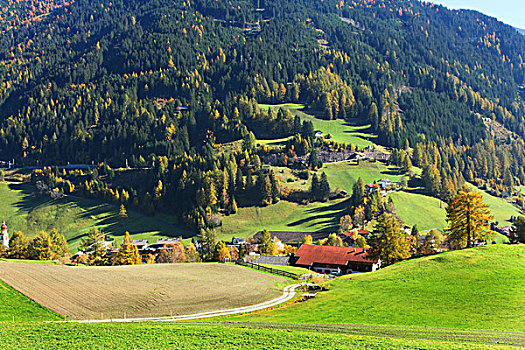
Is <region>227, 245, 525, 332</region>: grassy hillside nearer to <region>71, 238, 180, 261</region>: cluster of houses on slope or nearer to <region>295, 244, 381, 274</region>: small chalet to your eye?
<region>295, 244, 381, 274</region>: small chalet

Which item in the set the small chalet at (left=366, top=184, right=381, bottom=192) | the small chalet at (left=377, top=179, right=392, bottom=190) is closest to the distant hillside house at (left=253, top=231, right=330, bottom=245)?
the small chalet at (left=366, top=184, right=381, bottom=192)

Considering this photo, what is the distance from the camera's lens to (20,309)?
1549 inches

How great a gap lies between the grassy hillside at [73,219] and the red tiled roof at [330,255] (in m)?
74.5

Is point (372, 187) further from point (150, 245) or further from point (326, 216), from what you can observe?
point (150, 245)

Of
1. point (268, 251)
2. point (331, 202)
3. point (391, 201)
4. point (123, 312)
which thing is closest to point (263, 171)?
point (331, 202)

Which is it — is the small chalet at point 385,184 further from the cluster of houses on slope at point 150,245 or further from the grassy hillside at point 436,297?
the grassy hillside at point 436,297

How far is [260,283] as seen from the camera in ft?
197

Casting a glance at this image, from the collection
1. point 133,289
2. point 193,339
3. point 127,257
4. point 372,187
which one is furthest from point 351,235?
point 193,339

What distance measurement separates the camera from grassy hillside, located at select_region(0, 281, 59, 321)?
37.7 metres

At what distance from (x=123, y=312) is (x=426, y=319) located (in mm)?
28049

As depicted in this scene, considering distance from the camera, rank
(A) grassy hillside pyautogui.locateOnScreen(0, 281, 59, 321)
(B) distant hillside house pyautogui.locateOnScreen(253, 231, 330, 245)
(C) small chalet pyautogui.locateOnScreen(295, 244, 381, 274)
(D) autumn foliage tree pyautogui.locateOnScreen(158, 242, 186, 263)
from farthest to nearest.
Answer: (B) distant hillside house pyautogui.locateOnScreen(253, 231, 330, 245) → (D) autumn foliage tree pyautogui.locateOnScreen(158, 242, 186, 263) → (C) small chalet pyautogui.locateOnScreen(295, 244, 381, 274) → (A) grassy hillside pyautogui.locateOnScreen(0, 281, 59, 321)

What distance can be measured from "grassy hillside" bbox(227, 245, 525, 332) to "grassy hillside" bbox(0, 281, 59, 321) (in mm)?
17595

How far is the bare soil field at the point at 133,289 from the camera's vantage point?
42500mm

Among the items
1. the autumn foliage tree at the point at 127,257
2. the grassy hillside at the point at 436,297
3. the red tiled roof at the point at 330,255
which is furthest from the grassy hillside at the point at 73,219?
the grassy hillside at the point at 436,297
